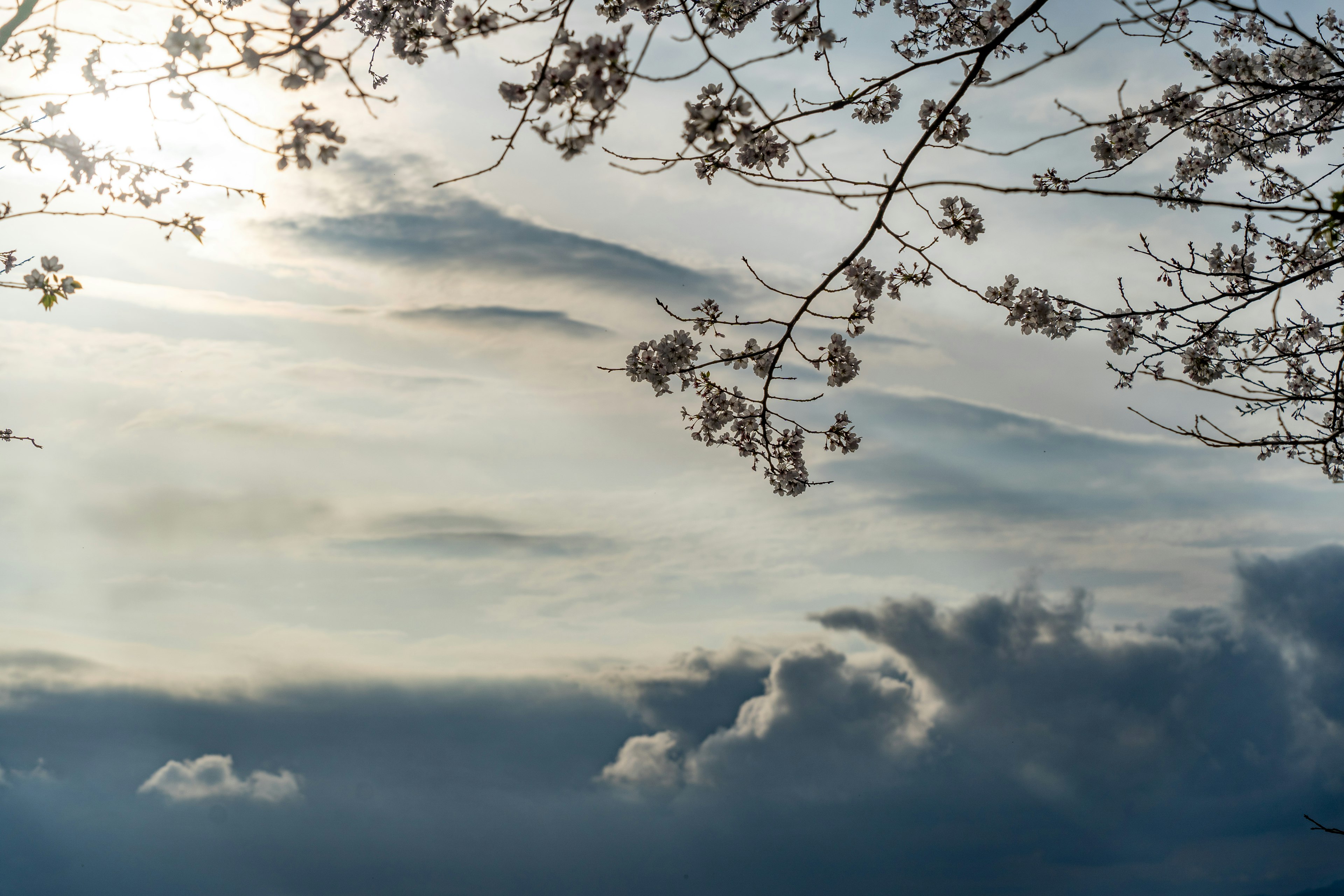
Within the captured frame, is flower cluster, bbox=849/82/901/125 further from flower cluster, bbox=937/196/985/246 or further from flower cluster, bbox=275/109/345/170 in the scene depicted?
flower cluster, bbox=275/109/345/170

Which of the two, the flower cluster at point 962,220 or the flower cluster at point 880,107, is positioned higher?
the flower cluster at point 880,107

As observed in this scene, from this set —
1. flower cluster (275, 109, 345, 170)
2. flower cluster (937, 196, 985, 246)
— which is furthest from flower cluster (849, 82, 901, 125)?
flower cluster (275, 109, 345, 170)

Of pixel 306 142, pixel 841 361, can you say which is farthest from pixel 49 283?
pixel 841 361

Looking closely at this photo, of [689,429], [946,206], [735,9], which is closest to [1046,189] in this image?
[946,206]

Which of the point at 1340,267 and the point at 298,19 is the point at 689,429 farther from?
the point at 1340,267

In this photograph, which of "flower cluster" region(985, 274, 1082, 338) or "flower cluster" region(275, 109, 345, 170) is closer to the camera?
"flower cluster" region(275, 109, 345, 170)

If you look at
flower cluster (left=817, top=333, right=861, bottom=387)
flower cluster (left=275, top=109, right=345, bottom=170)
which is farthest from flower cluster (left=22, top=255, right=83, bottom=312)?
flower cluster (left=817, top=333, right=861, bottom=387)

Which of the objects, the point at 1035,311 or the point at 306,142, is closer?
the point at 306,142

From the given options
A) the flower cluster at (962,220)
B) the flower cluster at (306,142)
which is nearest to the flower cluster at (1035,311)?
the flower cluster at (962,220)

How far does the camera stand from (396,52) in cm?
760

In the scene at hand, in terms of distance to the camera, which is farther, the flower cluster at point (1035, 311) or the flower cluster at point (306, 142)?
the flower cluster at point (1035, 311)

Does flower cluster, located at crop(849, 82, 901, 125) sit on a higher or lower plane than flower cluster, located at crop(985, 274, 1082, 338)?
higher

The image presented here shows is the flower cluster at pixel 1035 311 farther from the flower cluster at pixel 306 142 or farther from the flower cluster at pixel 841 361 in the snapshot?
the flower cluster at pixel 306 142

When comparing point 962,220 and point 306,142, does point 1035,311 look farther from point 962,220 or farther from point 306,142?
point 306,142
